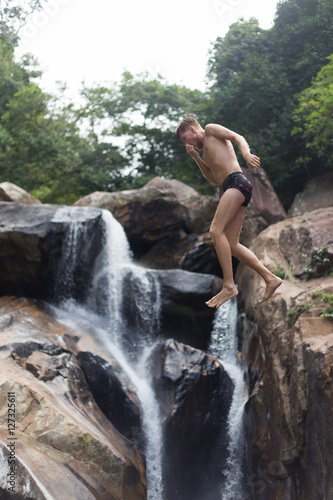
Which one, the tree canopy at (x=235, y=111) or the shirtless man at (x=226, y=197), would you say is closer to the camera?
the shirtless man at (x=226, y=197)

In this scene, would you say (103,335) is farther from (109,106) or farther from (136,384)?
(109,106)

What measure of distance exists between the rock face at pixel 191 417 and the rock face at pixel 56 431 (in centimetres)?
61

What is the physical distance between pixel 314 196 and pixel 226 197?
10.5 m

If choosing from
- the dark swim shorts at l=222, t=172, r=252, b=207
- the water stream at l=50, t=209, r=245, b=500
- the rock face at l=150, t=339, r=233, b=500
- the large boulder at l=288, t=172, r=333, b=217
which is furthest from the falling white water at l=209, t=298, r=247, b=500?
the large boulder at l=288, t=172, r=333, b=217

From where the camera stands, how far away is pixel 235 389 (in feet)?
25.4

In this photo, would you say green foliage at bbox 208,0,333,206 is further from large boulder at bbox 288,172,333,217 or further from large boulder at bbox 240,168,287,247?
large boulder at bbox 240,168,287,247

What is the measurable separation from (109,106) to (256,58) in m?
7.68

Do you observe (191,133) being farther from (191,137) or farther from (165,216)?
(165,216)

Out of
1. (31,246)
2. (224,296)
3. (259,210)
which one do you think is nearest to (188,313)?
(31,246)

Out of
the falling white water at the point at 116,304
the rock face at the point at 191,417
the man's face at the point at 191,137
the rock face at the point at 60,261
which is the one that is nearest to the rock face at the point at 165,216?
the falling white water at the point at 116,304

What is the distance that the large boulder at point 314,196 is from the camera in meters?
13.4

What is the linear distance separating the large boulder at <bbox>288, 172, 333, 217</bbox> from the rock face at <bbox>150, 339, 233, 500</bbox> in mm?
7486

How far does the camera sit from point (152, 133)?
20.0 meters

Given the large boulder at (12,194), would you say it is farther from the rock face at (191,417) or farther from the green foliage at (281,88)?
the green foliage at (281,88)
